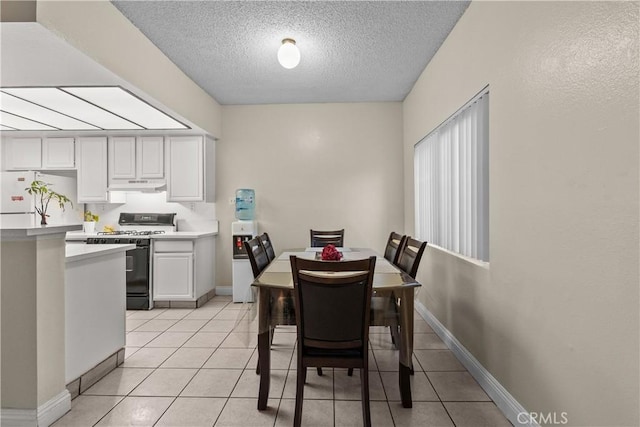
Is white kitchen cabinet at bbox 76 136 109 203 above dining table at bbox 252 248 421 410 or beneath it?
above

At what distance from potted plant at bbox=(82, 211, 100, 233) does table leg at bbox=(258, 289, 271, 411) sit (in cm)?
400

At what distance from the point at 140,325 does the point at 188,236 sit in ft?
3.74

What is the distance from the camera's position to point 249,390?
2.34m

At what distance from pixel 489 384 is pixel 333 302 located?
51.3 inches

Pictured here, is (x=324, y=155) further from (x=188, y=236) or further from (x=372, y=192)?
(x=188, y=236)

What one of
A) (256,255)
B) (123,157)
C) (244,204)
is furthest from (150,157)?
(256,255)

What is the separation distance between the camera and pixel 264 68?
3709 mm

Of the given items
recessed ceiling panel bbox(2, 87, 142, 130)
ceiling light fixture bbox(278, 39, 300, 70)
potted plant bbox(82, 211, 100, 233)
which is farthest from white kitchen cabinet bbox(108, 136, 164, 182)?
ceiling light fixture bbox(278, 39, 300, 70)

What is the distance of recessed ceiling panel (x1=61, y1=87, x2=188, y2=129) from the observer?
3092 mm

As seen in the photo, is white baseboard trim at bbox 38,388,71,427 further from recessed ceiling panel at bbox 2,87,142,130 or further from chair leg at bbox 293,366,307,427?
recessed ceiling panel at bbox 2,87,142,130

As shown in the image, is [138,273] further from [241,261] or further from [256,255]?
[256,255]

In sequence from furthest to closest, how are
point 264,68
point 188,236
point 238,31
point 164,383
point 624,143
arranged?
point 188,236 → point 264,68 → point 238,31 → point 164,383 → point 624,143

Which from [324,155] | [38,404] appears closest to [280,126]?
[324,155]

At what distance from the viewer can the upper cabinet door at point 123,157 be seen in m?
4.65
